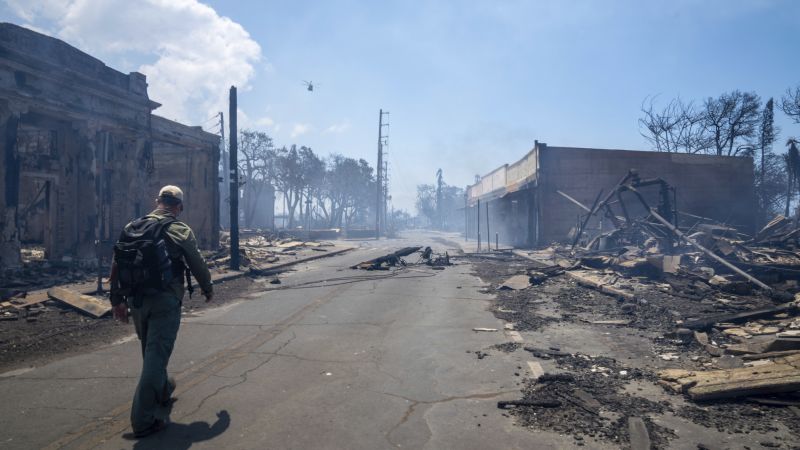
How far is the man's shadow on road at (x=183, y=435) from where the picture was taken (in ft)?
10.6

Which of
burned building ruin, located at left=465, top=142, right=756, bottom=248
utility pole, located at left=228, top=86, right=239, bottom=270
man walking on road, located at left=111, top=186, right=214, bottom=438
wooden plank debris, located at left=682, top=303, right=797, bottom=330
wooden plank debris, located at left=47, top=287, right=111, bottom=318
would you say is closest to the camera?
man walking on road, located at left=111, top=186, right=214, bottom=438

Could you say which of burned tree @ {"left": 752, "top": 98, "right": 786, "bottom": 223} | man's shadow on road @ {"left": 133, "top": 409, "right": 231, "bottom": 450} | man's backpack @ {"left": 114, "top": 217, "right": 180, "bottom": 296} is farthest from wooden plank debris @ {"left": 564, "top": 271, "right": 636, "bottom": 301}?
burned tree @ {"left": 752, "top": 98, "right": 786, "bottom": 223}

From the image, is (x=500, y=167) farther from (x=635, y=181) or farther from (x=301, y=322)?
(x=301, y=322)

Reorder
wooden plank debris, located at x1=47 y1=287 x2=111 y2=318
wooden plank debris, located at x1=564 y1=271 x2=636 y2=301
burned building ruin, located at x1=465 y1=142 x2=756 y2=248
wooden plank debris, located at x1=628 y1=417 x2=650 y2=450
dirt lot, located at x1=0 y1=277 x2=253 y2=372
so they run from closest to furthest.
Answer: wooden plank debris, located at x1=628 y1=417 x2=650 y2=450, dirt lot, located at x1=0 y1=277 x2=253 y2=372, wooden plank debris, located at x1=47 y1=287 x2=111 y2=318, wooden plank debris, located at x1=564 y1=271 x2=636 y2=301, burned building ruin, located at x1=465 y1=142 x2=756 y2=248

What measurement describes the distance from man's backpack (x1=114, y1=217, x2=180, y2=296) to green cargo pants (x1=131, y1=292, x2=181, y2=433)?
139 mm

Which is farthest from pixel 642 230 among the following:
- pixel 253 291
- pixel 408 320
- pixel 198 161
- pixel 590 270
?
pixel 198 161

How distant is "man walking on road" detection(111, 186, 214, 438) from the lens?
3.53 meters

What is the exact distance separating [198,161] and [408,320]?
19.8 m

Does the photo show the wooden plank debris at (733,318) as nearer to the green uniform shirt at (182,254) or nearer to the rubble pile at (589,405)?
the rubble pile at (589,405)

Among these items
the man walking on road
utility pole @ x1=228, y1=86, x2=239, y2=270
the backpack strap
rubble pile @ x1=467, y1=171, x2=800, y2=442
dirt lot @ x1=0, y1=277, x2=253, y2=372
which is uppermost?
utility pole @ x1=228, y1=86, x2=239, y2=270

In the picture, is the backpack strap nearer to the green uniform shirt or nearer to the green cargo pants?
the green uniform shirt

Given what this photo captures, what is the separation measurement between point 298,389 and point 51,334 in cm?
497

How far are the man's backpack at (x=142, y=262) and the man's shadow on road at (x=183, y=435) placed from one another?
1107mm

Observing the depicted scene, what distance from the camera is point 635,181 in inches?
699
